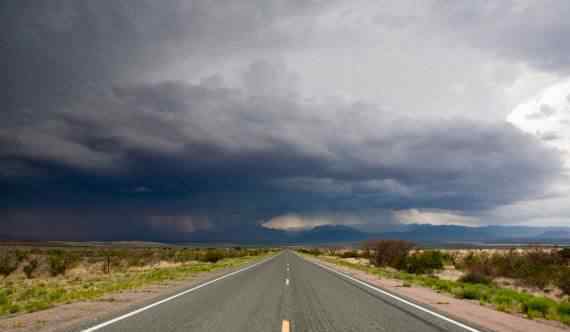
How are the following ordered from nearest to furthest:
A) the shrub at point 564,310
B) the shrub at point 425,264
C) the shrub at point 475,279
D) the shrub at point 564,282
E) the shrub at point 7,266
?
the shrub at point 564,310 → the shrub at point 564,282 → the shrub at point 475,279 → the shrub at point 7,266 → the shrub at point 425,264

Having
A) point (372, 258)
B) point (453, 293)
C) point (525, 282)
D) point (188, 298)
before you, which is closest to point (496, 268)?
point (525, 282)

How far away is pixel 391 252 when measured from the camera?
4844cm

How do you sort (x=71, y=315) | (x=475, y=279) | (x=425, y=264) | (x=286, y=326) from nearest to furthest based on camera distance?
(x=286, y=326) < (x=71, y=315) < (x=475, y=279) < (x=425, y=264)

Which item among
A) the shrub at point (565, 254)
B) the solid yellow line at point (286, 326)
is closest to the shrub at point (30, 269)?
the solid yellow line at point (286, 326)

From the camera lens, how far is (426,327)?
28.6ft

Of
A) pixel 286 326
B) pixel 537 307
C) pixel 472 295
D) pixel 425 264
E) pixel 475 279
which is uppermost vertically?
pixel 286 326

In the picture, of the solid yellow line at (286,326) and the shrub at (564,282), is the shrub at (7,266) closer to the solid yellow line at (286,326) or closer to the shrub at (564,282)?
the solid yellow line at (286,326)

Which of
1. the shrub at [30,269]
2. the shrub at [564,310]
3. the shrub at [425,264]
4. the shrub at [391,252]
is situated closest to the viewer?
the shrub at [564,310]

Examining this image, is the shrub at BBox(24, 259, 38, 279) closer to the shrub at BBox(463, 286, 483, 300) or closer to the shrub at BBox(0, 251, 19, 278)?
the shrub at BBox(0, 251, 19, 278)

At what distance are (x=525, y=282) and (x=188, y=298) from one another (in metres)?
22.4

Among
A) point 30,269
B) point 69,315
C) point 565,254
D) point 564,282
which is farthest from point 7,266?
point 565,254

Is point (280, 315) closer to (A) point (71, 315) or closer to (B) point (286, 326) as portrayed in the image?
(B) point (286, 326)

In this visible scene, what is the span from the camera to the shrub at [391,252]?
4678cm

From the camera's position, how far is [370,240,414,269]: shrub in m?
46.8
